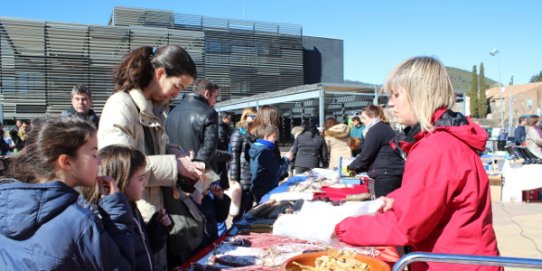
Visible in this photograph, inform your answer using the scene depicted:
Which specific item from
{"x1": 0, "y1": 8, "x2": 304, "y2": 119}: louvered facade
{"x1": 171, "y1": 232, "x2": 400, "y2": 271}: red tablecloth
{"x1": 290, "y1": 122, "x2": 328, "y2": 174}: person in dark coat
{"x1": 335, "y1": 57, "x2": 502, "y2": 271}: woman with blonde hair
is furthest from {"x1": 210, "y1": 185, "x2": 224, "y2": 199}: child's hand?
{"x1": 0, "y1": 8, "x2": 304, "y2": 119}: louvered facade

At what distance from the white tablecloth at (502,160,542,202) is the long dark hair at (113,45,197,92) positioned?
8091mm

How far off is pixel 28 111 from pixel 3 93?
4.15 ft

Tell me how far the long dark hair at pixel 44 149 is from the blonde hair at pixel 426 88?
1.24m

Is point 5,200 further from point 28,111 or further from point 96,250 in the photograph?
point 28,111

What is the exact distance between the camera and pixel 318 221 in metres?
1.75

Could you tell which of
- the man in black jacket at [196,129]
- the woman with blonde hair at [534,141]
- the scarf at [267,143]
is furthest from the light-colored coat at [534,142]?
the man in black jacket at [196,129]

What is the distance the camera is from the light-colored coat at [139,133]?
211 centimetres

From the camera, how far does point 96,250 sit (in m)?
1.46

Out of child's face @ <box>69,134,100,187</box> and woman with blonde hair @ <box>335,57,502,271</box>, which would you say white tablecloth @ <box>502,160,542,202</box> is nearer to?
woman with blonde hair @ <box>335,57,502,271</box>

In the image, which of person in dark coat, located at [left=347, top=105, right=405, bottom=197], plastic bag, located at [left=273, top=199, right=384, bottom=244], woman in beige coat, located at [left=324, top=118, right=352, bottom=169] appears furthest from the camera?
woman in beige coat, located at [left=324, top=118, right=352, bottom=169]

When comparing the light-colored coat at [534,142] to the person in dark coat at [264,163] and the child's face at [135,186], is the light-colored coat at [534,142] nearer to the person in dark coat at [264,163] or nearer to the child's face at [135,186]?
the person in dark coat at [264,163]

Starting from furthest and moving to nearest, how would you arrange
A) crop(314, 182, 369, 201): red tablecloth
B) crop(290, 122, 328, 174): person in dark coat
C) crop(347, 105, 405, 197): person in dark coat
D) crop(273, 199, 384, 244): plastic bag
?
crop(290, 122, 328, 174): person in dark coat < crop(347, 105, 405, 197): person in dark coat < crop(314, 182, 369, 201): red tablecloth < crop(273, 199, 384, 244): plastic bag

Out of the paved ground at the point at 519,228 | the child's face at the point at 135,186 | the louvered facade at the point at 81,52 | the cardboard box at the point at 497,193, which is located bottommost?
the paved ground at the point at 519,228

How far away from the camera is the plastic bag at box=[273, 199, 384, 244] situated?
172 centimetres
